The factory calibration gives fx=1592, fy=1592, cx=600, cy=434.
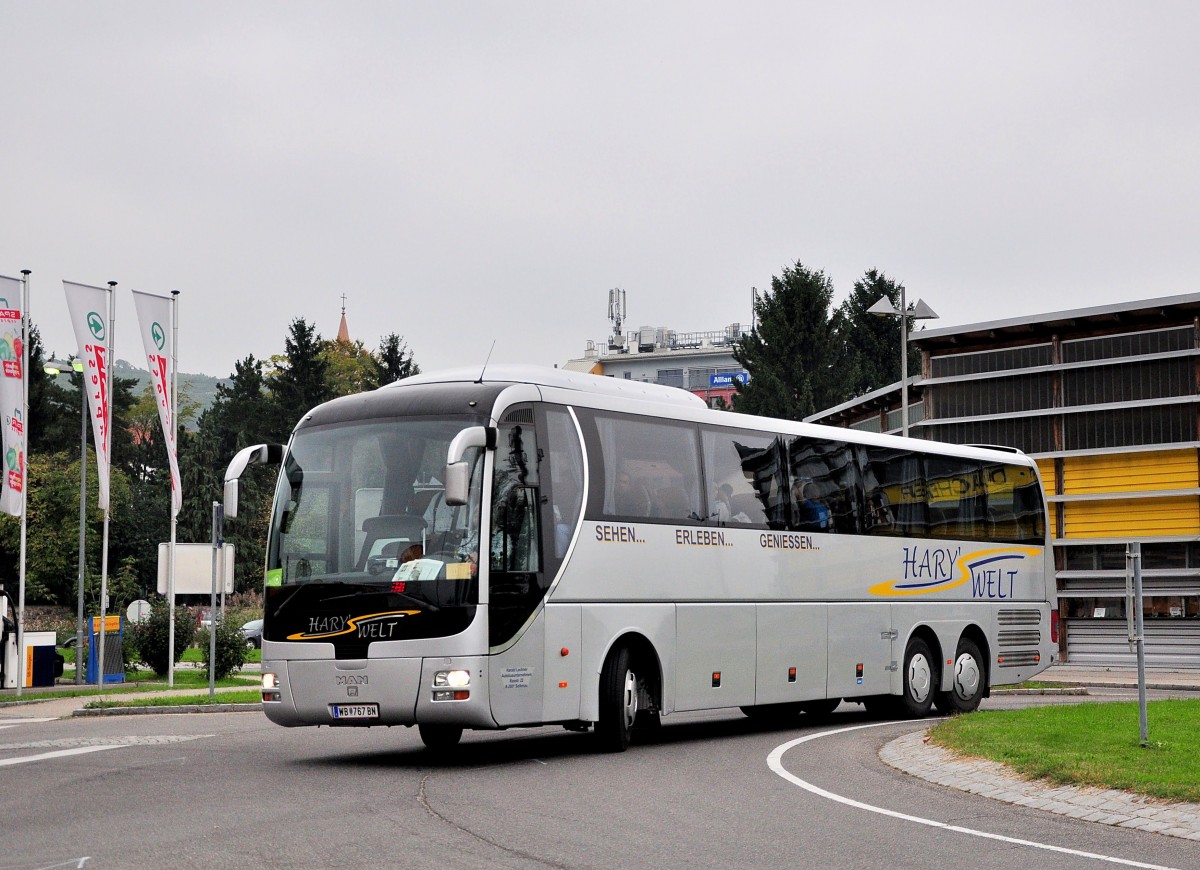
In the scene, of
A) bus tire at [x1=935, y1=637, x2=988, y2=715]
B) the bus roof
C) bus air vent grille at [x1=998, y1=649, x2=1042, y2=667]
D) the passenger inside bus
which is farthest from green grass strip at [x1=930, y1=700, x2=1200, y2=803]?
the bus roof

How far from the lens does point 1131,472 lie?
4078 cm

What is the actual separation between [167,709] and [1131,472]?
26038 mm

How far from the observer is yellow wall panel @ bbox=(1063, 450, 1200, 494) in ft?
130

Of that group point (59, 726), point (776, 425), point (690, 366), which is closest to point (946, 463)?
point (776, 425)

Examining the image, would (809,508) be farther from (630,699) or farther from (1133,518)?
(1133,518)

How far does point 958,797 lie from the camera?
461 inches

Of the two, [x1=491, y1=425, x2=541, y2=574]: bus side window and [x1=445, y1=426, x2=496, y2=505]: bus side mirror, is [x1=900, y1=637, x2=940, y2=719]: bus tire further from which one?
[x1=445, y1=426, x2=496, y2=505]: bus side mirror

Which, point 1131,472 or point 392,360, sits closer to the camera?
point 1131,472

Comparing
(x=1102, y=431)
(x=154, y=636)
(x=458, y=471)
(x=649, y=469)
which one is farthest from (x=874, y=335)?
(x=458, y=471)

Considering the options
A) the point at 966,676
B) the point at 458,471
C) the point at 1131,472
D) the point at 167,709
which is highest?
the point at 1131,472

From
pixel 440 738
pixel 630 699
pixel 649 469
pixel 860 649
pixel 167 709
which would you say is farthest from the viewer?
pixel 167 709

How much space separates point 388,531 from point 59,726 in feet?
32.1

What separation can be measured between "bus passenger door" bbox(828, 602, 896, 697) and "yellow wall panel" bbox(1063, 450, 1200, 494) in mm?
22206

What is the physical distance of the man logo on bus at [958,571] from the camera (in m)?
20.6
